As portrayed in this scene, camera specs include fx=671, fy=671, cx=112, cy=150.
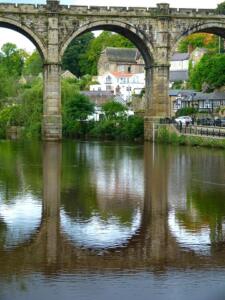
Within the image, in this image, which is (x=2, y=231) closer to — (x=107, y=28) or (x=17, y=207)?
(x=17, y=207)

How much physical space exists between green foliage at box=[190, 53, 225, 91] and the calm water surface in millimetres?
51766

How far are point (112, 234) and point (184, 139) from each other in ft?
128

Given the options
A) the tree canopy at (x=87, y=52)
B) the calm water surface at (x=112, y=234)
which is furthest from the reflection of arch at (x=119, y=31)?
the tree canopy at (x=87, y=52)

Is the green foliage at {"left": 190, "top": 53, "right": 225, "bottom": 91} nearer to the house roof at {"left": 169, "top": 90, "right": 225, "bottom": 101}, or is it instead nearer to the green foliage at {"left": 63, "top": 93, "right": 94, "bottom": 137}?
the house roof at {"left": 169, "top": 90, "right": 225, "bottom": 101}

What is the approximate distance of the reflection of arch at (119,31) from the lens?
200ft

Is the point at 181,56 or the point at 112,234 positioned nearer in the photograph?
the point at 112,234

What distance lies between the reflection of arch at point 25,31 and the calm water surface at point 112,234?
1127 inches

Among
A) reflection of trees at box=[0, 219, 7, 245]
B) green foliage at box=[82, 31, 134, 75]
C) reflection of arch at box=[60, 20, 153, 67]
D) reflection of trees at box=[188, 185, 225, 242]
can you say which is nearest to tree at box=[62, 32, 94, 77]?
green foliage at box=[82, 31, 134, 75]

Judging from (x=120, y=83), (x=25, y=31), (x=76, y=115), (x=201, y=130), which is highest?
(x=25, y=31)

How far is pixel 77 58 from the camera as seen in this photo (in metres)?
152

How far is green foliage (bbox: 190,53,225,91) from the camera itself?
83.1 metres

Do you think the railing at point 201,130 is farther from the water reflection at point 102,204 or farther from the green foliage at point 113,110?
the green foliage at point 113,110

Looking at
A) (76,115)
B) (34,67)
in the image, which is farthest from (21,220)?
(34,67)

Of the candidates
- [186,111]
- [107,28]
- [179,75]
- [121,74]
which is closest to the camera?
[107,28]
